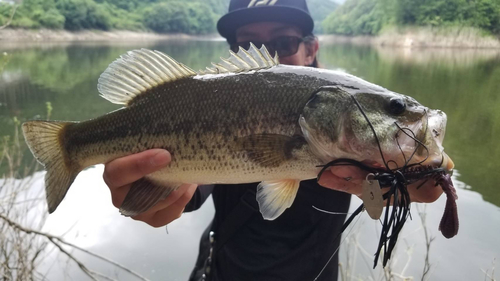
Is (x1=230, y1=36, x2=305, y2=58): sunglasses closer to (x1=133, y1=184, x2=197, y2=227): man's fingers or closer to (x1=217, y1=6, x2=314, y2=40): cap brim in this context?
(x1=217, y1=6, x2=314, y2=40): cap brim

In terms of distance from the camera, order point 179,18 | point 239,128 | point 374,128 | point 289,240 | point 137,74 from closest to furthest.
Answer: point 374,128 < point 239,128 < point 137,74 < point 289,240 < point 179,18

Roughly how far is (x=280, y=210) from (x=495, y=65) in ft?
93.2

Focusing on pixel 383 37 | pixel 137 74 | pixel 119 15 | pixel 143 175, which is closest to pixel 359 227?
pixel 143 175

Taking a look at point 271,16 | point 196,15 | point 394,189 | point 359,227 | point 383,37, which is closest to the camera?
point 394,189

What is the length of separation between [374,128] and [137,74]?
3.88 feet

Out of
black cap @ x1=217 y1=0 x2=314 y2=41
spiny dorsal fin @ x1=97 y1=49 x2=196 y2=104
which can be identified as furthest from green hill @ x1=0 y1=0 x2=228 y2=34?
spiny dorsal fin @ x1=97 y1=49 x2=196 y2=104

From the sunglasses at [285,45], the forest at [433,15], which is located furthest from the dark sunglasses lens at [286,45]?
A: the forest at [433,15]

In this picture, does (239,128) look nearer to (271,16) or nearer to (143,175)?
(143,175)

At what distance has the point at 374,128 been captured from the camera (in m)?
1.50

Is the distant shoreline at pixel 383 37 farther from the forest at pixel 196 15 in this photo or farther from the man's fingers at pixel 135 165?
the man's fingers at pixel 135 165

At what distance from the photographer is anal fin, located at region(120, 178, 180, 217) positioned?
1800 millimetres

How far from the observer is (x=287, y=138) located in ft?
5.19

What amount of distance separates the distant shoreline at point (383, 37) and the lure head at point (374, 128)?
20551 millimetres

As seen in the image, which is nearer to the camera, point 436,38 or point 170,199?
point 170,199
